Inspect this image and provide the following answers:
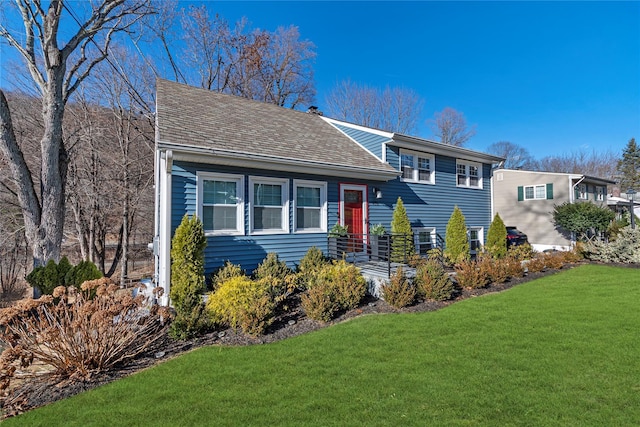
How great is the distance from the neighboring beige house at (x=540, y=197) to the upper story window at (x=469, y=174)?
5.07 meters

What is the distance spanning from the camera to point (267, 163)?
780cm

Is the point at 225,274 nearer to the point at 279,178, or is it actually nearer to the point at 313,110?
the point at 279,178

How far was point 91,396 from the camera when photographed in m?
3.41

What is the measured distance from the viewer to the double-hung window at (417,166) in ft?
38.1

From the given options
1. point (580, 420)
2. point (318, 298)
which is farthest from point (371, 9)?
point (580, 420)

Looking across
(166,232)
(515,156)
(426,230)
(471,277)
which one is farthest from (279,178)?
(515,156)

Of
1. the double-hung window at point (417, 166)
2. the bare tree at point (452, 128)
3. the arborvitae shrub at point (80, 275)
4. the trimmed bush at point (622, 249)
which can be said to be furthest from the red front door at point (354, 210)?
the bare tree at point (452, 128)

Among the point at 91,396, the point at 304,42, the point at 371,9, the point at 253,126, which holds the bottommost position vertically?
the point at 91,396

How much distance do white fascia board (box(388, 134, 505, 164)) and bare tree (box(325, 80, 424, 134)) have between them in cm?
1332

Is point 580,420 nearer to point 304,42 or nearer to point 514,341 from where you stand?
point 514,341

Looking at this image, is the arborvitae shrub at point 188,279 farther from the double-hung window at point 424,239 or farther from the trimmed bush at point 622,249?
the trimmed bush at point 622,249

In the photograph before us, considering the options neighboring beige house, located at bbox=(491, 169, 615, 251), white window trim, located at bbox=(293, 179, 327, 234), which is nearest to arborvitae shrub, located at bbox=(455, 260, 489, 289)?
white window trim, located at bbox=(293, 179, 327, 234)

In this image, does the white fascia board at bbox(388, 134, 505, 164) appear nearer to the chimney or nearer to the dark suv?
the chimney

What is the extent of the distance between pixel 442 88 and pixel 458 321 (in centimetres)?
2097
